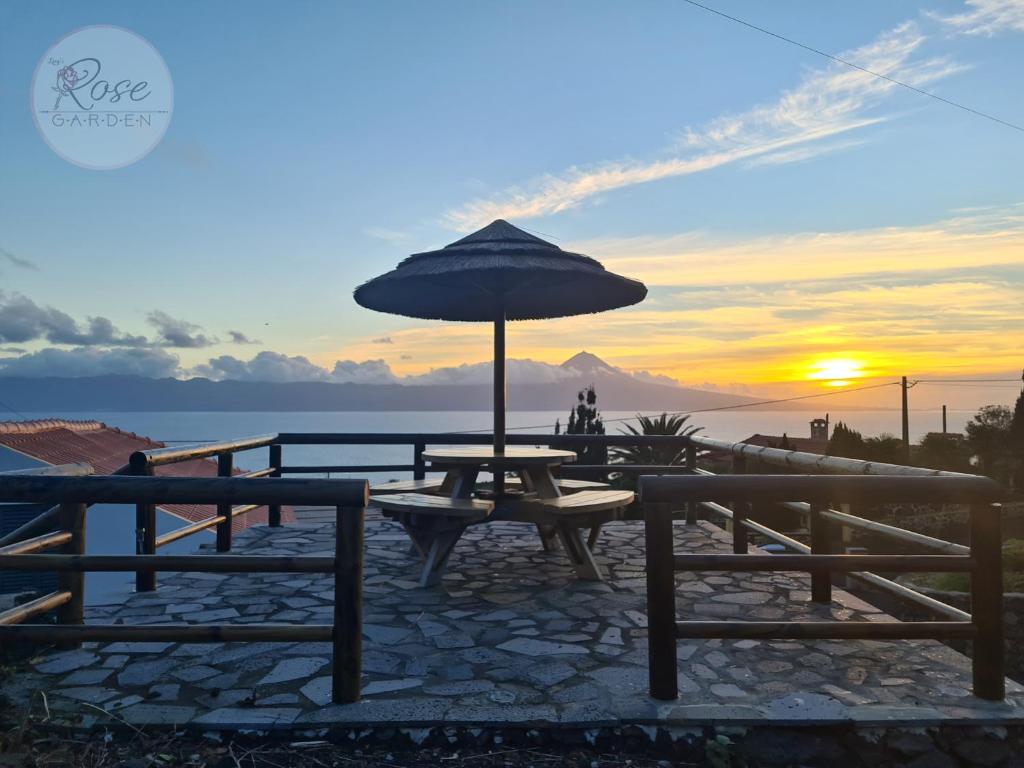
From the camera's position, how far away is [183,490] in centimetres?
277

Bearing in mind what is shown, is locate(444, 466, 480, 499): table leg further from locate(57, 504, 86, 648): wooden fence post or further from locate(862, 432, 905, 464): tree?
locate(862, 432, 905, 464): tree

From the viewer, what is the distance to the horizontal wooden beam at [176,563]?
2705mm

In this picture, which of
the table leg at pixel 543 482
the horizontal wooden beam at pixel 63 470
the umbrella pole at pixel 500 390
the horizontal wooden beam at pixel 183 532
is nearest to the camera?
the horizontal wooden beam at pixel 63 470

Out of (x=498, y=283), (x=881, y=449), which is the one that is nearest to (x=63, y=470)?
(x=498, y=283)

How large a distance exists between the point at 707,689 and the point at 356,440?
4.53 meters

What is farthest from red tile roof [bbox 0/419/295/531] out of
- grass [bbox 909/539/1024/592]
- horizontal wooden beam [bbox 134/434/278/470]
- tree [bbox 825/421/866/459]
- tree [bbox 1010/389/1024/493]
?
tree [bbox 1010/389/1024/493]

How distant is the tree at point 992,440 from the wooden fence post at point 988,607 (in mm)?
27865

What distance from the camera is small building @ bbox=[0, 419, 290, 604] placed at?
10531 millimetres

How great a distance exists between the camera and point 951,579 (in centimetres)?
1113

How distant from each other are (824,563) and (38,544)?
357 centimetres

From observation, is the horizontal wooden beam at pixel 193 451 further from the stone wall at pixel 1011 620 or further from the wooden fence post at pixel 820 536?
the stone wall at pixel 1011 620

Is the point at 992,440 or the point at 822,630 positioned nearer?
the point at 822,630

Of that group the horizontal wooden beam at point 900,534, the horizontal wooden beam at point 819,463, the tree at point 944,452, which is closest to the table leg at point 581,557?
the horizontal wooden beam at point 819,463

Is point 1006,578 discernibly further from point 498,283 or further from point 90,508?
point 90,508
